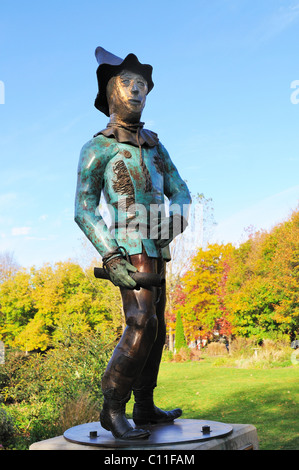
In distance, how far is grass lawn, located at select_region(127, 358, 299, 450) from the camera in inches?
352

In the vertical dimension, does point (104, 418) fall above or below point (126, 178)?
below

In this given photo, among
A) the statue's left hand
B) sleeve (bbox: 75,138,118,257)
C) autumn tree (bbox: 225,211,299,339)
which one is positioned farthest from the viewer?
autumn tree (bbox: 225,211,299,339)

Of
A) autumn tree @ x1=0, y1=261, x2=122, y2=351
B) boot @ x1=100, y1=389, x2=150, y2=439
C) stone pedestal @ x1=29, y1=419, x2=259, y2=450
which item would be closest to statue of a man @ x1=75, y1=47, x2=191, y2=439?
boot @ x1=100, y1=389, x2=150, y2=439

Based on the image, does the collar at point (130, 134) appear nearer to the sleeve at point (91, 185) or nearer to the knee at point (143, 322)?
the sleeve at point (91, 185)

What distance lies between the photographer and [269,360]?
19141 mm

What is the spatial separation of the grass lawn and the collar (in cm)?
604

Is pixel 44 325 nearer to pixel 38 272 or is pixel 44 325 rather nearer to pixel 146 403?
pixel 38 272

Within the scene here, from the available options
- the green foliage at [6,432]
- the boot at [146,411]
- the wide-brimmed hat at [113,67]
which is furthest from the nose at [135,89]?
the green foliage at [6,432]

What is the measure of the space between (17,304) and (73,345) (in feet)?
62.5

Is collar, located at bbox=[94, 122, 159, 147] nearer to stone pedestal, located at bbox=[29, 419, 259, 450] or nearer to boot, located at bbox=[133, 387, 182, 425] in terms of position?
boot, located at bbox=[133, 387, 182, 425]

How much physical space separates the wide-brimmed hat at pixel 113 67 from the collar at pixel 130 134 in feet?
1.10

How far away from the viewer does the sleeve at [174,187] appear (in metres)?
3.42

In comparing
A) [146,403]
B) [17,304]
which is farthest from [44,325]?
[146,403]

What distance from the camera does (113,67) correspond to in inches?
135
